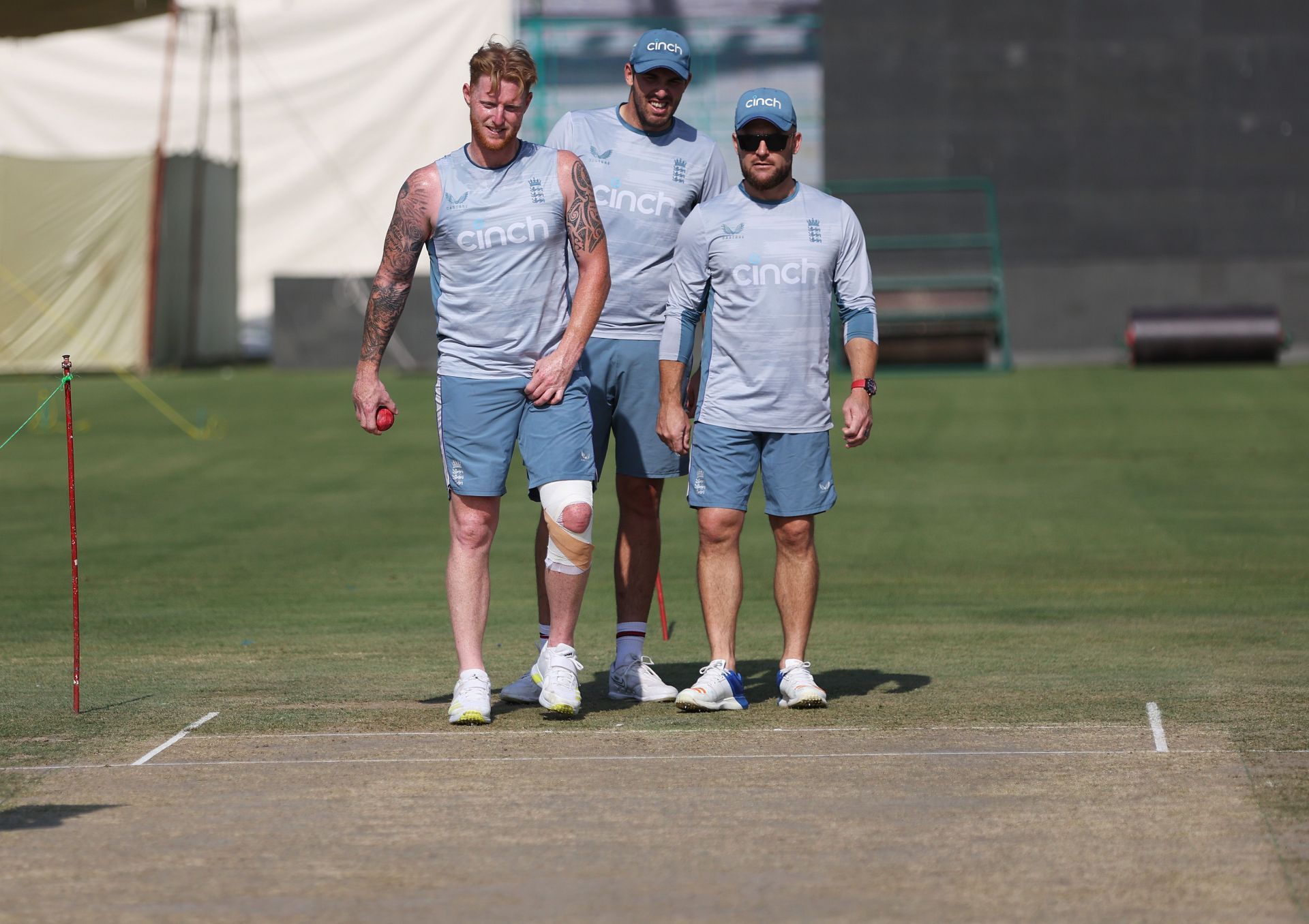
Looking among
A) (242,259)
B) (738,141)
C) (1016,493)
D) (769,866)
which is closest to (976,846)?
(769,866)

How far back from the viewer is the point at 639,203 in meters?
6.79

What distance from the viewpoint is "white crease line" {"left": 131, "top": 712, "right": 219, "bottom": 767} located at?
18.6 feet

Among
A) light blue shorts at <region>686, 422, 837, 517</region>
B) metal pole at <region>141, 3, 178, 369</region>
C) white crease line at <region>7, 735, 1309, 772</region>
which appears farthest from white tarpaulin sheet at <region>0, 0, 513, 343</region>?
white crease line at <region>7, 735, 1309, 772</region>

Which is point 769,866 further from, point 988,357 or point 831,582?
point 988,357

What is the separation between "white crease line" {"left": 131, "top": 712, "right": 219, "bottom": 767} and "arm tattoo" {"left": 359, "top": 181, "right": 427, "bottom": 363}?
1.29 meters

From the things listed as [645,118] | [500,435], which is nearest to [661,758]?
[500,435]

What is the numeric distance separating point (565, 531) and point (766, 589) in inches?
153

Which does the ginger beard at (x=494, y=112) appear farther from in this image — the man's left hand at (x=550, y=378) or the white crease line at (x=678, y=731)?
the white crease line at (x=678, y=731)

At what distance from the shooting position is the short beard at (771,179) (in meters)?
6.47

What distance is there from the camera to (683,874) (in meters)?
4.39

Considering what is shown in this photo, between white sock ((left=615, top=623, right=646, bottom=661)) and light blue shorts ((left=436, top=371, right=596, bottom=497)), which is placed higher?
light blue shorts ((left=436, top=371, right=596, bottom=497))

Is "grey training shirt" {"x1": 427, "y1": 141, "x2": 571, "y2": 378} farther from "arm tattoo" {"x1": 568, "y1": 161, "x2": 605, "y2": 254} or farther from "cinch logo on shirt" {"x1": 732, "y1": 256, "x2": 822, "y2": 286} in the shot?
"cinch logo on shirt" {"x1": 732, "y1": 256, "x2": 822, "y2": 286}

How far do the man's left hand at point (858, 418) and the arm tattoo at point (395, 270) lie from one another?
149 centimetres

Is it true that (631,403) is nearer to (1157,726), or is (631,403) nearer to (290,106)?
(1157,726)
